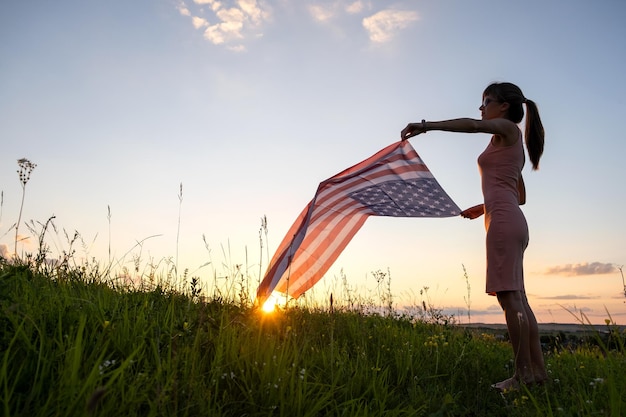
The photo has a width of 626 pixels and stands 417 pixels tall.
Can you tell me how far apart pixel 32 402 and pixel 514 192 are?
13.6 feet

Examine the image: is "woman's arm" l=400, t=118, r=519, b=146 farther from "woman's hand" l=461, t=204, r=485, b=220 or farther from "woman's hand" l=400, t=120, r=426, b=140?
"woman's hand" l=461, t=204, r=485, b=220

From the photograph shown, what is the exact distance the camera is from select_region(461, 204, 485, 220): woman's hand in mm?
5117

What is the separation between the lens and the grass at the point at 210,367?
236 cm

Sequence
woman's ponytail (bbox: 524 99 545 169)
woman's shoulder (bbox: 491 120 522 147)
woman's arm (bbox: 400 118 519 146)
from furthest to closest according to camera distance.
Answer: woman's ponytail (bbox: 524 99 545 169), woman's shoulder (bbox: 491 120 522 147), woman's arm (bbox: 400 118 519 146)

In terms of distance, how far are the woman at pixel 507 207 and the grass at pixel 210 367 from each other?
0.37 metres

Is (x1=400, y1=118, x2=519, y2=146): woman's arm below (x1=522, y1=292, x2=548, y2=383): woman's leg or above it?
above

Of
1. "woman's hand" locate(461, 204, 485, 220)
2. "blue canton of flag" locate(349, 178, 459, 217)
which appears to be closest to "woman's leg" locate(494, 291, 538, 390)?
"woman's hand" locate(461, 204, 485, 220)

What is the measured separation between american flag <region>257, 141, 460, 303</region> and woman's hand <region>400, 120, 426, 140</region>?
3.27 feet

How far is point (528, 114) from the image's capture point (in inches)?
193

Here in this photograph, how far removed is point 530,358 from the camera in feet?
14.4

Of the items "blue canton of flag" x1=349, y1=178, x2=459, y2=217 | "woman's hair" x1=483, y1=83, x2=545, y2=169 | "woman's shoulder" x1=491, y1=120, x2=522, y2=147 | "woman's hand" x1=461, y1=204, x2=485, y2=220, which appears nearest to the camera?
"woman's shoulder" x1=491, y1=120, x2=522, y2=147

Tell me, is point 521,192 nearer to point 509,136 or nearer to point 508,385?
point 509,136

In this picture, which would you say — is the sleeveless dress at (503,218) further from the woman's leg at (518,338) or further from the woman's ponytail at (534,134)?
the woman's ponytail at (534,134)

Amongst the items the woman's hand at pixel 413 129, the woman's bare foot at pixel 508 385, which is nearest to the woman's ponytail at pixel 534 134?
the woman's hand at pixel 413 129
